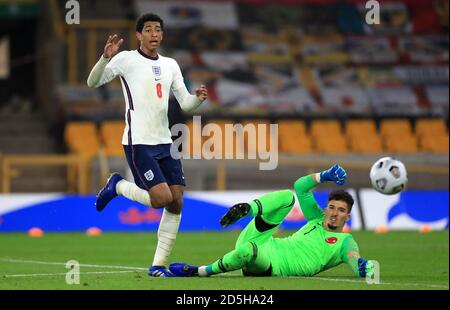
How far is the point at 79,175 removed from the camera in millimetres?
20141

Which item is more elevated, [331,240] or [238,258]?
[331,240]

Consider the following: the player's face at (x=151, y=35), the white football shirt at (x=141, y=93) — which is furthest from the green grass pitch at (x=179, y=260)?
the player's face at (x=151, y=35)

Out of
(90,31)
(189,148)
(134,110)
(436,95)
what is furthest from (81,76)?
(134,110)

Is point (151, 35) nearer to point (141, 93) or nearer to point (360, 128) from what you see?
point (141, 93)

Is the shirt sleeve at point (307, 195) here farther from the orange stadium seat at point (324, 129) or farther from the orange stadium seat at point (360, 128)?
the orange stadium seat at point (360, 128)

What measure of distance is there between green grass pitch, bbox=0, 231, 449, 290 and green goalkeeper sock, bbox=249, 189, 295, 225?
510mm

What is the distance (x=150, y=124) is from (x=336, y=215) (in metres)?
1.78

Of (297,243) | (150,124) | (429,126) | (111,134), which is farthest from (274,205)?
(429,126)

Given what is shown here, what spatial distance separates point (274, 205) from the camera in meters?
9.25

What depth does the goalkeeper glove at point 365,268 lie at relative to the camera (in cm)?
923

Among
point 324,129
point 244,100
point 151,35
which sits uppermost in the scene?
point 244,100

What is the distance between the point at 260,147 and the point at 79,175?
4984 mm

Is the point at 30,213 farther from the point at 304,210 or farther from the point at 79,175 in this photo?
the point at 304,210

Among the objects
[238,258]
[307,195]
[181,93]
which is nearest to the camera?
[238,258]
